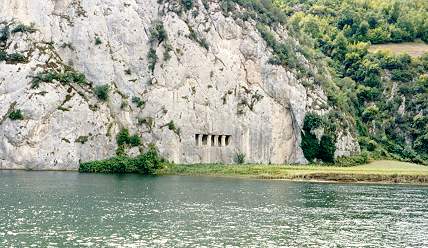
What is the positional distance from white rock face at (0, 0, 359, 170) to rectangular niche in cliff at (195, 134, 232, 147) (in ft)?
0.83

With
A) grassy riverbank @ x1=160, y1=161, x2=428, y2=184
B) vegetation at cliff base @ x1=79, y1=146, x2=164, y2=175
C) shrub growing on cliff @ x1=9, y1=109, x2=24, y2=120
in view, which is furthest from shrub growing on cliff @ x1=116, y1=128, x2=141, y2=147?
shrub growing on cliff @ x1=9, y1=109, x2=24, y2=120

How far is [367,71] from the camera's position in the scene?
156 m

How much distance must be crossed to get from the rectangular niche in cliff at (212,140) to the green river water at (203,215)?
35343 mm

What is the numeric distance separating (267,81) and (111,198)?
223 ft

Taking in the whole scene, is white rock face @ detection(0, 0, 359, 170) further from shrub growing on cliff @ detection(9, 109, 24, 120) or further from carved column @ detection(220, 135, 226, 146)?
shrub growing on cliff @ detection(9, 109, 24, 120)

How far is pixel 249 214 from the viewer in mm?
56281

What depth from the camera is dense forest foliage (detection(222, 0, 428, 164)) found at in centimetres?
13400

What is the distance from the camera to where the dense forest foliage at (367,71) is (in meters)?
134

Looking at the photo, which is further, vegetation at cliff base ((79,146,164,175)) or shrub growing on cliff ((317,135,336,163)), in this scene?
shrub growing on cliff ((317,135,336,163))

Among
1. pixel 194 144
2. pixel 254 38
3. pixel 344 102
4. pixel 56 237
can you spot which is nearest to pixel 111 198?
pixel 56 237

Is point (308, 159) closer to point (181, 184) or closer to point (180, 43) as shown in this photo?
point (180, 43)

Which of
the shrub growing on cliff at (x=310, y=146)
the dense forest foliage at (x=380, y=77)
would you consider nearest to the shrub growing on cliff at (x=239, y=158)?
the shrub growing on cliff at (x=310, y=146)

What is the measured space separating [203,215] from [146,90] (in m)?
66.9

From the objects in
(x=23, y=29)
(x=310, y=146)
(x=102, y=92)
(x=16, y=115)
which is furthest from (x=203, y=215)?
(x=23, y=29)
